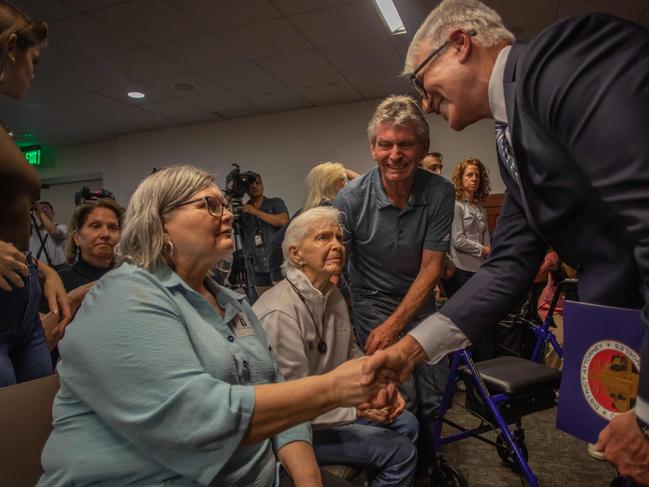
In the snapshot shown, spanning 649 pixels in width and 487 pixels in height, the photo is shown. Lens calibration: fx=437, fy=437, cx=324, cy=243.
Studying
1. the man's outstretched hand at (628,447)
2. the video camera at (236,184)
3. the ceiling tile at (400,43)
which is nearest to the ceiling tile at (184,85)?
the video camera at (236,184)

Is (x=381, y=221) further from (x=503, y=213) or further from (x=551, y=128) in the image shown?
(x=551, y=128)

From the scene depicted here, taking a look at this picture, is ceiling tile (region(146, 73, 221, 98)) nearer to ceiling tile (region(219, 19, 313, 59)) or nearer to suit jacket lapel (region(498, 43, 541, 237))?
ceiling tile (region(219, 19, 313, 59))

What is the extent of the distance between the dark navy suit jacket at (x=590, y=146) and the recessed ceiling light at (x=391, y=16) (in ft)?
10.4

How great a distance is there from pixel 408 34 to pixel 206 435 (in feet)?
13.7

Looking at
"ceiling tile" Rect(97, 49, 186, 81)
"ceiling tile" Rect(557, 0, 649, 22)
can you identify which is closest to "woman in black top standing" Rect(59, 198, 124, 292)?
"ceiling tile" Rect(97, 49, 186, 81)

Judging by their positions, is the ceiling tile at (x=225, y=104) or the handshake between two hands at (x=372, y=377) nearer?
the handshake between two hands at (x=372, y=377)

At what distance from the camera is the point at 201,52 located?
4312 mm

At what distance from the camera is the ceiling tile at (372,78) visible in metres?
5.04

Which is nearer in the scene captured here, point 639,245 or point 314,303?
point 639,245

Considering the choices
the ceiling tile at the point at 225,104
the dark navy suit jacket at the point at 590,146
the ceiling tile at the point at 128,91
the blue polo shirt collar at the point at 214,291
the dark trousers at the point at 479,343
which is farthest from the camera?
the ceiling tile at the point at 225,104

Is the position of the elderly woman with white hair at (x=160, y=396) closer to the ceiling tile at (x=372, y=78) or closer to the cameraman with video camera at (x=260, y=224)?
the cameraman with video camera at (x=260, y=224)

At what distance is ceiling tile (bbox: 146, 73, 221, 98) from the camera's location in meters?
4.98

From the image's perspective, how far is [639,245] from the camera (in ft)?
2.16

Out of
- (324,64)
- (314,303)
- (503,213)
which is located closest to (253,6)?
(324,64)
